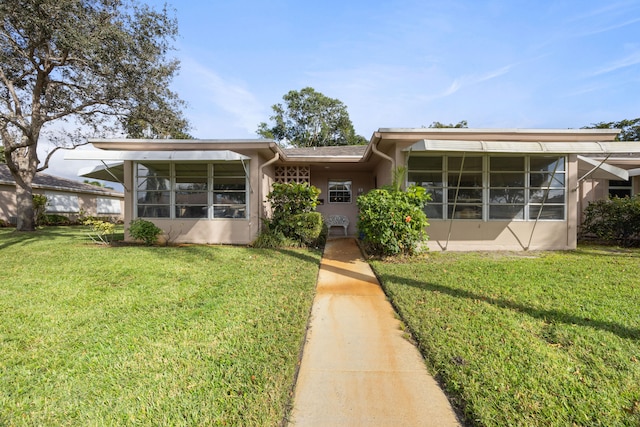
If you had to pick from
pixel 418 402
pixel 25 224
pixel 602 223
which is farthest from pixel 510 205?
pixel 25 224

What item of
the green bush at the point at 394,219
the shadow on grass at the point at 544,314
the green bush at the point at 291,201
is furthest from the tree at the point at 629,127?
the shadow on grass at the point at 544,314

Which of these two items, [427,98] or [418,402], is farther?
[427,98]

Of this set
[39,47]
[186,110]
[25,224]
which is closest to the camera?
[39,47]

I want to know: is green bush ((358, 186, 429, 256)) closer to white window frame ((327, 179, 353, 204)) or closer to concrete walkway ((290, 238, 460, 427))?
concrete walkway ((290, 238, 460, 427))

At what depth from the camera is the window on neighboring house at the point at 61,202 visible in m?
17.5

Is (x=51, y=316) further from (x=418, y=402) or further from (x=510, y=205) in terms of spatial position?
(x=510, y=205)

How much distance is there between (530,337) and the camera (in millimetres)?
2959

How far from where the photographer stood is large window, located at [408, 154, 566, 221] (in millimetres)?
7773

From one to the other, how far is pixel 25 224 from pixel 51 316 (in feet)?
43.3

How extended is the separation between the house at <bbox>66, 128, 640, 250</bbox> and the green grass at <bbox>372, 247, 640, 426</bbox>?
2.24 metres

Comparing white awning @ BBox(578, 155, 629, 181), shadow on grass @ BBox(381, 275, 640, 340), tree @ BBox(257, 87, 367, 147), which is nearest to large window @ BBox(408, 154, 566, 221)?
white awning @ BBox(578, 155, 629, 181)

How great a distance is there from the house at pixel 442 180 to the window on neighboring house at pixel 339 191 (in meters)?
3.16

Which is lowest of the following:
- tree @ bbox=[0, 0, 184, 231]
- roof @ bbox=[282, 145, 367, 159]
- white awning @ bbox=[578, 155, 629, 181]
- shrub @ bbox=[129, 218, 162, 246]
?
shrub @ bbox=[129, 218, 162, 246]

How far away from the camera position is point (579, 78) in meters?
10.1
